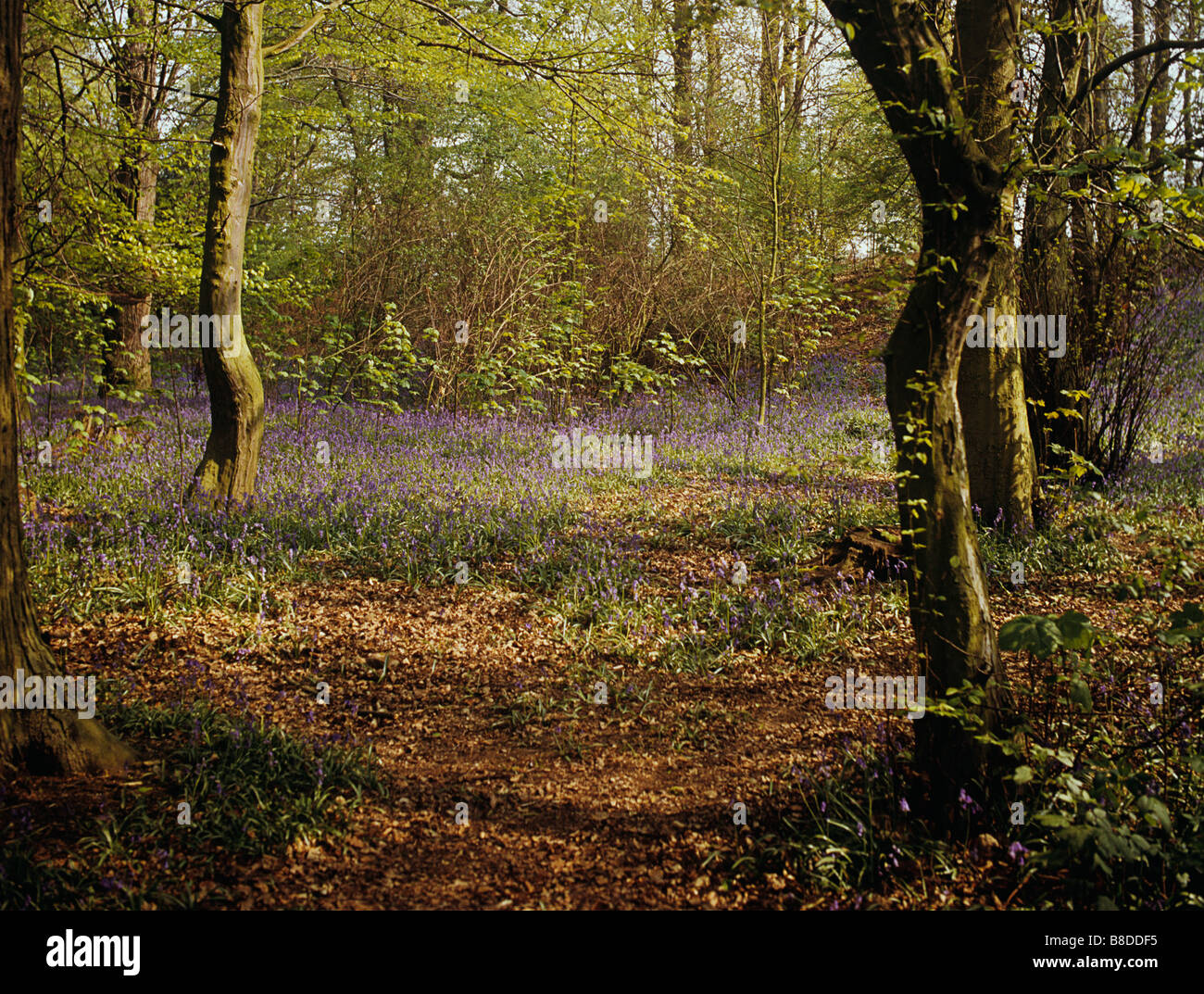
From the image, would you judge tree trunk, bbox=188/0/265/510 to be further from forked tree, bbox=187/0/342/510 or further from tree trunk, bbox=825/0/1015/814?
tree trunk, bbox=825/0/1015/814

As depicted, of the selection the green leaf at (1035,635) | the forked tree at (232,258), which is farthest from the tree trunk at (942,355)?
the forked tree at (232,258)

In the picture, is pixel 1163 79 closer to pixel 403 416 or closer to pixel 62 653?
pixel 403 416

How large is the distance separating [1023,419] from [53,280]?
8.45 metres

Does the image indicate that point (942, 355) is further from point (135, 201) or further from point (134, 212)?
point (135, 201)

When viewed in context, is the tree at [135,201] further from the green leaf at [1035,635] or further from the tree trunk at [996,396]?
the green leaf at [1035,635]

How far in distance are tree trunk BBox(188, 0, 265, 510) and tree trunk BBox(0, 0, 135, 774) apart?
381cm

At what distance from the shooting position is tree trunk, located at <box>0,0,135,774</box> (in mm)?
→ 3207

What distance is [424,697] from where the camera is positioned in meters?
4.70

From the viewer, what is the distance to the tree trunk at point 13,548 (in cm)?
321

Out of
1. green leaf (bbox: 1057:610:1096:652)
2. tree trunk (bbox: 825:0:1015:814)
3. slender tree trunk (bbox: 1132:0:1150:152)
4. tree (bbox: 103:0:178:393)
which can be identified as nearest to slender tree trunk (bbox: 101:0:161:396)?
tree (bbox: 103:0:178:393)

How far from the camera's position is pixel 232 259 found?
719 centimetres

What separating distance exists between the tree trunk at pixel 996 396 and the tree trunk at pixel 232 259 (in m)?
6.14
